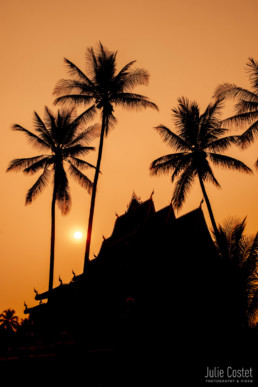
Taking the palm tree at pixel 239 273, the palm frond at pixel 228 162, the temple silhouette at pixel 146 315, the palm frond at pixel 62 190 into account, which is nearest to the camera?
the temple silhouette at pixel 146 315

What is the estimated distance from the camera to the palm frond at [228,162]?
1464 cm

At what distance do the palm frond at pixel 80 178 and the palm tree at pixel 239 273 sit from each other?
362 inches

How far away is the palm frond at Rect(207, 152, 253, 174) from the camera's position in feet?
48.0

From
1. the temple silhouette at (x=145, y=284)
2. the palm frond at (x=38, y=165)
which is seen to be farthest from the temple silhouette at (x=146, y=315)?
the palm frond at (x=38, y=165)

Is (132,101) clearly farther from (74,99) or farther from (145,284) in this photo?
(145,284)

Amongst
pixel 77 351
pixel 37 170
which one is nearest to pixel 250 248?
pixel 77 351

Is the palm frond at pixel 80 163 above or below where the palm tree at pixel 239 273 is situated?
above

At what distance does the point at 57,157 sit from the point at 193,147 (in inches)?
379

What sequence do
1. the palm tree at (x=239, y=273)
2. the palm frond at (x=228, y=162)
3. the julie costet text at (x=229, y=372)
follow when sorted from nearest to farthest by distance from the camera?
1. the julie costet text at (x=229, y=372)
2. the palm tree at (x=239, y=273)
3. the palm frond at (x=228, y=162)

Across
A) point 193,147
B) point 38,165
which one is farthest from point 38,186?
point 193,147

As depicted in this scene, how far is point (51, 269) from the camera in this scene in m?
15.7

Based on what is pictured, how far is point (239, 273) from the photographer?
10984 millimetres

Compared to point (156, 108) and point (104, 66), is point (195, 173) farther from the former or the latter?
point (104, 66)

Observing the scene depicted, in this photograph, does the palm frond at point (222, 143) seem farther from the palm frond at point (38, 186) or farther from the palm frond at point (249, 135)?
the palm frond at point (38, 186)
